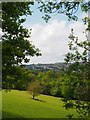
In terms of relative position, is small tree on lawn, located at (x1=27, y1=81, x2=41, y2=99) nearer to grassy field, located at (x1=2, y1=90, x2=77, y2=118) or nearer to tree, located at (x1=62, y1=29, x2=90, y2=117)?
grassy field, located at (x1=2, y1=90, x2=77, y2=118)

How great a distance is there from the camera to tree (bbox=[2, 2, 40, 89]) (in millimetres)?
22312

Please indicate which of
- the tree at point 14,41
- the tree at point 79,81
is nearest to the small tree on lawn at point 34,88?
the tree at point 14,41

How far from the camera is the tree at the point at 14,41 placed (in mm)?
22312

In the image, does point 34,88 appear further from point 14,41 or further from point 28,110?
point 14,41

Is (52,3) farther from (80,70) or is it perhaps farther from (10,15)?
(10,15)

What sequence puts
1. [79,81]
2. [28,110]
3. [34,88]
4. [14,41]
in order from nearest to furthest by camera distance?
[79,81] < [14,41] < [28,110] < [34,88]

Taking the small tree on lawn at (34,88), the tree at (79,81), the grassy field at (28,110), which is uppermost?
the tree at (79,81)

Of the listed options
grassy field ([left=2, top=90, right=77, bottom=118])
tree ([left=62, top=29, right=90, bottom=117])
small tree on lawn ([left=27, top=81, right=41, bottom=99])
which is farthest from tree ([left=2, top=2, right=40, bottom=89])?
small tree on lawn ([left=27, top=81, right=41, bottom=99])

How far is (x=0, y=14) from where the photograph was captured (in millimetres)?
22000

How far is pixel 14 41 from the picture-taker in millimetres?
24094

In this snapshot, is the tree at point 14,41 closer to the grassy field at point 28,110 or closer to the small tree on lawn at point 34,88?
the grassy field at point 28,110

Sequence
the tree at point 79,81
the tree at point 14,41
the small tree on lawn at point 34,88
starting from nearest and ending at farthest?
Result: the tree at point 79,81 → the tree at point 14,41 → the small tree on lawn at point 34,88

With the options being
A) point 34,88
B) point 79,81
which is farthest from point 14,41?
point 34,88

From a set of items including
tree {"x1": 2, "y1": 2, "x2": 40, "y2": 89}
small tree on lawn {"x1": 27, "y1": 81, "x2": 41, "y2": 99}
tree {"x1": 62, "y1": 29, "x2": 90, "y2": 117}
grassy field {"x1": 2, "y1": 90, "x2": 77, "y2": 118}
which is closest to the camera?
tree {"x1": 62, "y1": 29, "x2": 90, "y2": 117}
